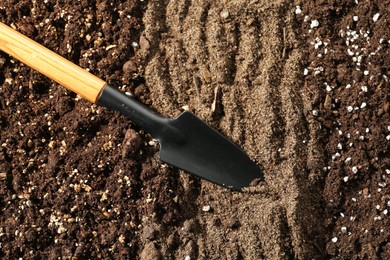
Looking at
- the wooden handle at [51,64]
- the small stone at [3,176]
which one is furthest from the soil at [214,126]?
the wooden handle at [51,64]

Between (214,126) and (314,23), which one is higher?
(314,23)

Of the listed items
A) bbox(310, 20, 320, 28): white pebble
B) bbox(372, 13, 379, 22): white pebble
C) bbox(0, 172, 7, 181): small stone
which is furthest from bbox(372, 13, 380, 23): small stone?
bbox(0, 172, 7, 181): small stone

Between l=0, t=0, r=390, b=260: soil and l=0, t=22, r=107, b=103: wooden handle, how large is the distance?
0.11 m

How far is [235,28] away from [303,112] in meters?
0.39

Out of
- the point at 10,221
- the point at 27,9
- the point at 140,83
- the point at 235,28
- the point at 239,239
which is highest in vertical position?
the point at 27,9

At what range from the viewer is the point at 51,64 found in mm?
2240

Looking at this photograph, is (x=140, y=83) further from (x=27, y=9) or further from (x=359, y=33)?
(x=359, y=33)

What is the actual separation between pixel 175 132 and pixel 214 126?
161 mm

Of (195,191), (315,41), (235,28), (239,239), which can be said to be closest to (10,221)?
(195,191)

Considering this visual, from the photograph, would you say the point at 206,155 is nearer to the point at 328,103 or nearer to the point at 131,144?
the point at 131,144

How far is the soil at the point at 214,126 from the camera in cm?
225

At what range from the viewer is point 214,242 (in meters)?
2.26

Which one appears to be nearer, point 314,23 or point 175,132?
point 175,132

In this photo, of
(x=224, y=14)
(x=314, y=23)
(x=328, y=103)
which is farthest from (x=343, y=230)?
(x=224, y=14)
